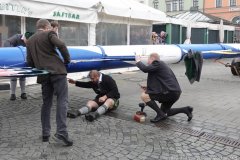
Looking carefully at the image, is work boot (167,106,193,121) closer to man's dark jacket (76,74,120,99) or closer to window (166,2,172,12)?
man's dark jacket (76,74,120,99)

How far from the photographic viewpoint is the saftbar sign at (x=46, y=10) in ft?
29.5

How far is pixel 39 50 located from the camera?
4906 millimetres

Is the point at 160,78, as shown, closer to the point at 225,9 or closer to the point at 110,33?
the point at 110,33

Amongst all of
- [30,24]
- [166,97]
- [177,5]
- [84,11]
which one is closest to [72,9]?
[84,11]

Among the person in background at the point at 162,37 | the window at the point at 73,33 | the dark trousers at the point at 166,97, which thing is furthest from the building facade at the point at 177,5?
the dark trousers at the point at 166,97

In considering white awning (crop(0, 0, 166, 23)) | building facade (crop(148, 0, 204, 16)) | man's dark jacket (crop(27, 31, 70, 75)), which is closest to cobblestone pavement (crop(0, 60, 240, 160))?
man's dark jacket (crop(27, 31, 70, 75))

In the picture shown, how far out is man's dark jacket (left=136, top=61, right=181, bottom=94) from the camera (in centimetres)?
626

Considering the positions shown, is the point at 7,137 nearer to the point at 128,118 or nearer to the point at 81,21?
the point at 128,118

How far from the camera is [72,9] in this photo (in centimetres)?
1071

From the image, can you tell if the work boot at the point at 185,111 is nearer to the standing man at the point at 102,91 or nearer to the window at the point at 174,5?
the standing man at the point at 102,91

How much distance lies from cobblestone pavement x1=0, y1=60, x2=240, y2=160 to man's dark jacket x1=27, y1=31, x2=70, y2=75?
1.07 meters

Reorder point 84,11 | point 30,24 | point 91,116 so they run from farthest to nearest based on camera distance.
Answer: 1. point 84,11
2. point 30,24
3. point 91,116

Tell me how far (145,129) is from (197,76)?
6.27 feet

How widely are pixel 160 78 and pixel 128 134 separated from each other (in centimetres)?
127
